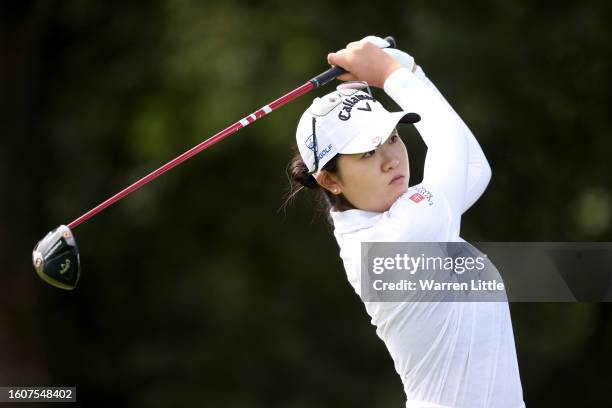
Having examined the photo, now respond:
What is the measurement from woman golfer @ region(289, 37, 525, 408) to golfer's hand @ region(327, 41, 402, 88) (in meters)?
0.04

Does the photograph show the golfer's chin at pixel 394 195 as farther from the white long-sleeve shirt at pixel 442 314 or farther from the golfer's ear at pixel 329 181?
the golfer's ear at pixel 329 181

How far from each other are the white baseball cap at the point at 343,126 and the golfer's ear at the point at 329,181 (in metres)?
0.02

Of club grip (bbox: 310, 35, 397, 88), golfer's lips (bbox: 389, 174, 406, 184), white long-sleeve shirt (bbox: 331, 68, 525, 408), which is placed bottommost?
white long-sleeve shirt (bbox: 331, 68, 525, 408)

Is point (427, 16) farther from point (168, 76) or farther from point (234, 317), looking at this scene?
point (234, 317)

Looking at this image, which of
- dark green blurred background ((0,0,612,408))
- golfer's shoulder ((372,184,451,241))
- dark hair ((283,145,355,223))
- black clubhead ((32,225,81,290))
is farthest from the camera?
dark green blurred background ((0,0,612,408))

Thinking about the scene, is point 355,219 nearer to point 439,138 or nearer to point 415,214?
point 415,214

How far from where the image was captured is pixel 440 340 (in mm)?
2822

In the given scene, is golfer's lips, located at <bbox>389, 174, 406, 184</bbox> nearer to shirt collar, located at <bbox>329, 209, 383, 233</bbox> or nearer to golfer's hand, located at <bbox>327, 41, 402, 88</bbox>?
shirt collar, located at <bbox>329, 209, 383, 233</bbox>

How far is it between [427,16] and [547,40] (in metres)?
Result: 0.73

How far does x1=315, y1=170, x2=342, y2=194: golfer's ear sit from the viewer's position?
2910mm

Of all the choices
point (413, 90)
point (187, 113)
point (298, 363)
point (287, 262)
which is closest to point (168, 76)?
point (187, 113)

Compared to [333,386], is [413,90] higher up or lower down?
higher up

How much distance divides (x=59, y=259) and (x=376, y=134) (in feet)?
3.14

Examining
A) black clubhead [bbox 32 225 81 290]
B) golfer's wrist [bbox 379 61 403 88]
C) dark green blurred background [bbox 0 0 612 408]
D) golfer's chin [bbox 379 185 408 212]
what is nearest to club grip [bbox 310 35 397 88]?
golfer's wrist [bbox 379 61 403 88]
